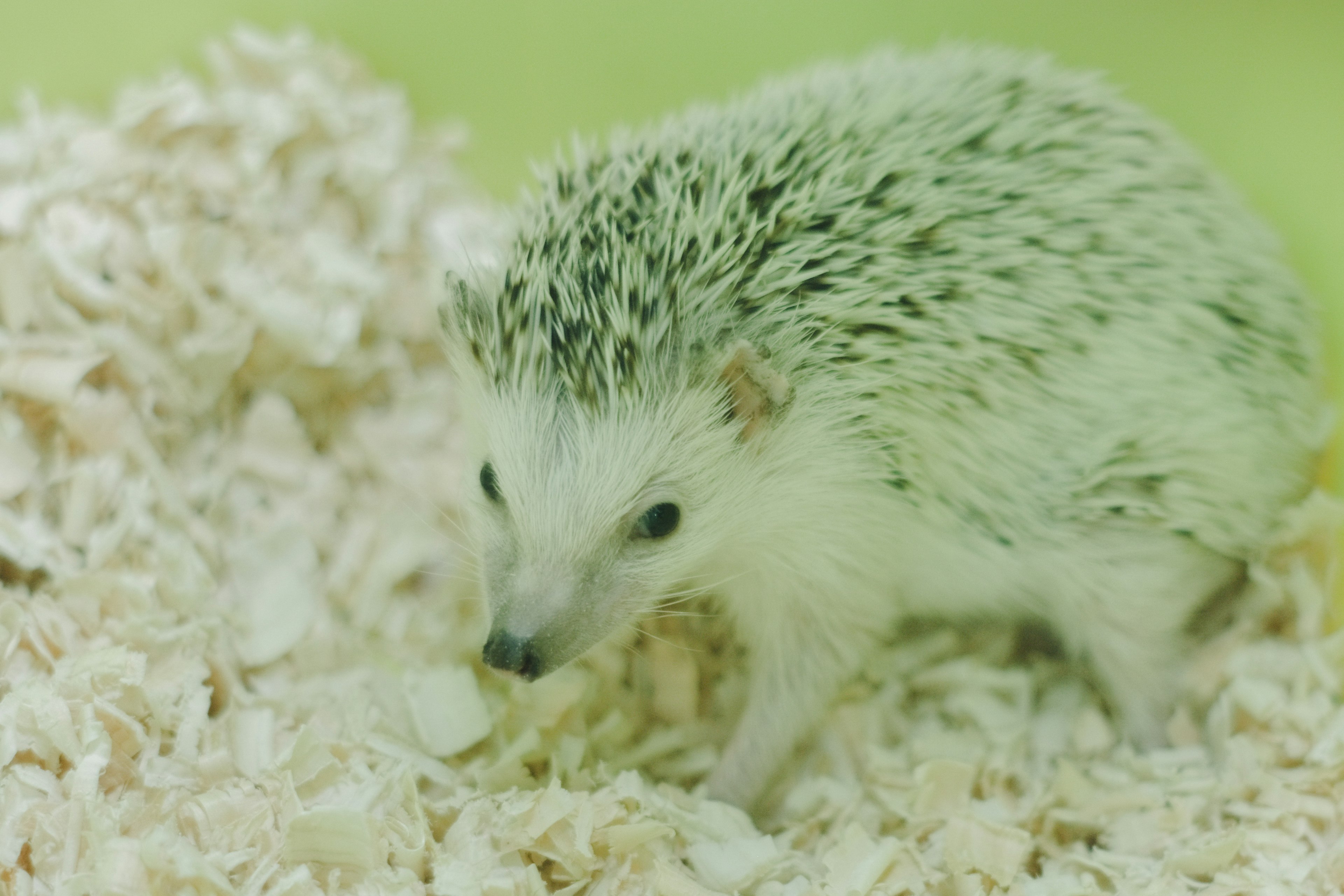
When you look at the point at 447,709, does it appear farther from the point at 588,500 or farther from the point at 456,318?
the point at 456,318

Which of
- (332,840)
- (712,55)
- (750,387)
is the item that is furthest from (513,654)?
(712,55)

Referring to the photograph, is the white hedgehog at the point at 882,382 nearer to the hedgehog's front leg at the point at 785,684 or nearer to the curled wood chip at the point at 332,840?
the hedgehog's front leg at the point at 785,684

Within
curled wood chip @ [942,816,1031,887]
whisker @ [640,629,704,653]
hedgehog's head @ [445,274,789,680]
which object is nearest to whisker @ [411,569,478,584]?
whisker @ [640,629,704,653]

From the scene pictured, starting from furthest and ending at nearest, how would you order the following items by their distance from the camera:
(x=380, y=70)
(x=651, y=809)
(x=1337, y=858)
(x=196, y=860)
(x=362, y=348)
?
(x=380, y=70) < (x=362, y=348) < (x=651, y=809) < (x=1337, y=858) < (x=196, y=860)

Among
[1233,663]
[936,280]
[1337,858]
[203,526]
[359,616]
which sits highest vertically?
[936,280]

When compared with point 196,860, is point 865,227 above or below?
above

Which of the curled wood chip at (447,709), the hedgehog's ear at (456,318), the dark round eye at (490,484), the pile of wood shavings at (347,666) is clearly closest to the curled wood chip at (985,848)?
the pile of wood shavings at (347,666)

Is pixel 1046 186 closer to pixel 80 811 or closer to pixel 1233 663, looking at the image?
pixel 1233 663

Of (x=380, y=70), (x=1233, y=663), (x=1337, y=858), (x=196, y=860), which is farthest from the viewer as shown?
(x=380, y=70)

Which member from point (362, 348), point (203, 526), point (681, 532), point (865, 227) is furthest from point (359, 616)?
point (865, 227)

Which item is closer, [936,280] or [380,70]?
[936,280]
